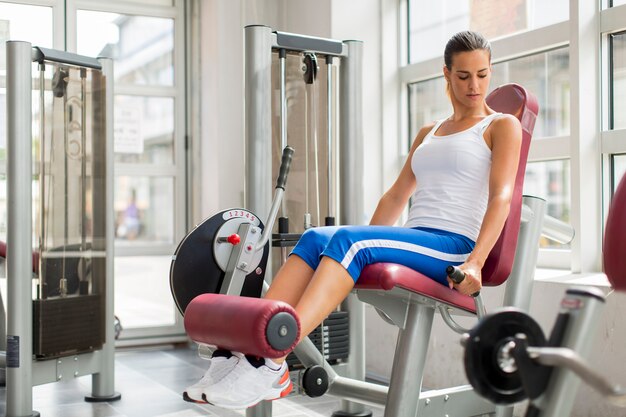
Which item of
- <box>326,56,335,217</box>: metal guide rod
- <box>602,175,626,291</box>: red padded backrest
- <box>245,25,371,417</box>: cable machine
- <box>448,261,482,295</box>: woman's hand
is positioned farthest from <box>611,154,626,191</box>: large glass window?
<box>602,175,626,291</box>: red padded backrest

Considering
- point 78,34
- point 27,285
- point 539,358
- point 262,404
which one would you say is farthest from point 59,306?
point 539,358

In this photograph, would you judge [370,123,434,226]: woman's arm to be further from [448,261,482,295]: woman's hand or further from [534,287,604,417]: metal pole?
[534,287,604,417]: metal pole

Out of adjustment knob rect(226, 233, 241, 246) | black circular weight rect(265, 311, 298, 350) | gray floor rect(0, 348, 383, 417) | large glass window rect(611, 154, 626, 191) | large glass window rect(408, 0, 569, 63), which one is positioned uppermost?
large glass window rect(408, 0, 569, 63)

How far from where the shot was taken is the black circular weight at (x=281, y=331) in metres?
1.88

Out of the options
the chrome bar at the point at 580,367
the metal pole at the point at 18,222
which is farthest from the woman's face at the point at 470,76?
the metal pole at the point at 18,222

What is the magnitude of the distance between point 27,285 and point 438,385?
1848 mm

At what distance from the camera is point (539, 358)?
1.33m

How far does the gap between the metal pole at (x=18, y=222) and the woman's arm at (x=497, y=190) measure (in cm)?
185

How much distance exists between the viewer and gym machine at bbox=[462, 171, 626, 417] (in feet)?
4.43

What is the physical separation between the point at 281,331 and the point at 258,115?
1.19 meters

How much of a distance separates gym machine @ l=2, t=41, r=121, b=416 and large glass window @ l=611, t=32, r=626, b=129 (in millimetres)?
2159

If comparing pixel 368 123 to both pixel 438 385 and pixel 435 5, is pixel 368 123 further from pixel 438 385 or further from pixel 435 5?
pixel 438 385

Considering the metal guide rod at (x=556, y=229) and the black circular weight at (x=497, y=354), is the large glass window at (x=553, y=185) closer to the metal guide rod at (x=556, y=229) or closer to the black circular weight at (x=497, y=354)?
the metal guide rod at (x=556, y=229)

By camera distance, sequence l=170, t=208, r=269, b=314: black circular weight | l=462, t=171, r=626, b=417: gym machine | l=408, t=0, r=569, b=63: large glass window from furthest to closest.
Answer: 1. l=408, t=0, r=569, b=63: large glass window
2. l=170, t=208, r=269, b=314: black circular weight
3. l=462, t=171, r=626, b=417: gym machine
